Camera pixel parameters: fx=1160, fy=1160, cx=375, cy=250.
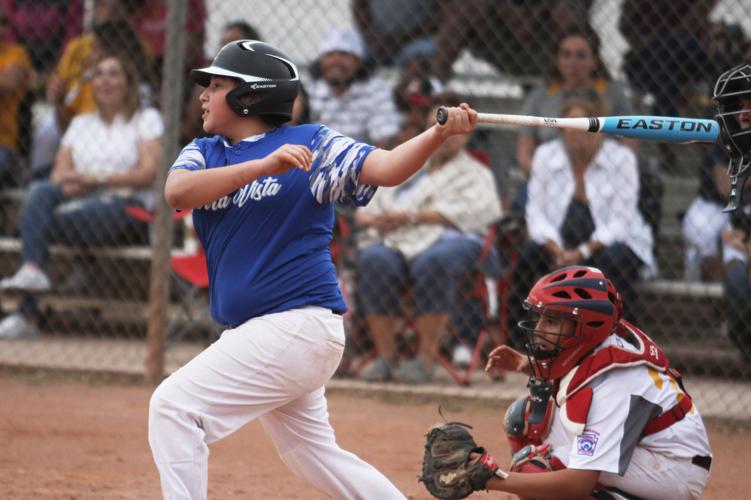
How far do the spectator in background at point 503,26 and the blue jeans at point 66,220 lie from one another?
234cm

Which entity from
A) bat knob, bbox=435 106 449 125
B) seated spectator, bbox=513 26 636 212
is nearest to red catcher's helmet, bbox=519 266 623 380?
bat knob, bbox=435 106 449 125

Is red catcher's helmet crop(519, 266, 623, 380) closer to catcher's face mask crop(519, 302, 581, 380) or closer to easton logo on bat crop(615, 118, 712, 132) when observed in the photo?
catcher's face mask crop(519, 302, 581, 380)

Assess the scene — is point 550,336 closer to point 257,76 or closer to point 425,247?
point 257,76

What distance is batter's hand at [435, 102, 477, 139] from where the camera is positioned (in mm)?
3250

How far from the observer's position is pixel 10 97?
8562mm

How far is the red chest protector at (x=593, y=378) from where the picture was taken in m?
3.56

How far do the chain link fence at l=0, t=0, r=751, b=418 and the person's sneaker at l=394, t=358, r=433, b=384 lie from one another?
0.02 meters

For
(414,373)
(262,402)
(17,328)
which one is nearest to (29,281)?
(17,328)

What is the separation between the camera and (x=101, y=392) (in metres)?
6.87

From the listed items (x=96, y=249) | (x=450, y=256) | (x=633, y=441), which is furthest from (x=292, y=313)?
(x=96, y=249)

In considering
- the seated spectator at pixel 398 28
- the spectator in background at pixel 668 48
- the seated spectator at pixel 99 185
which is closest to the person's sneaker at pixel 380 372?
the seated spectator at pixel 99 185

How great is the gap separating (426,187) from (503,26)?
162 cm

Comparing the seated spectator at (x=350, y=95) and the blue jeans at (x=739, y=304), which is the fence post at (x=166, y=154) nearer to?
the seated spectator at (x=350, y=95)

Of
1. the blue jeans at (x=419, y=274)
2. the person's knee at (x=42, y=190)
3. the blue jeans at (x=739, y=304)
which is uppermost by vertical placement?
the person's knee at (x=42, y=190)
